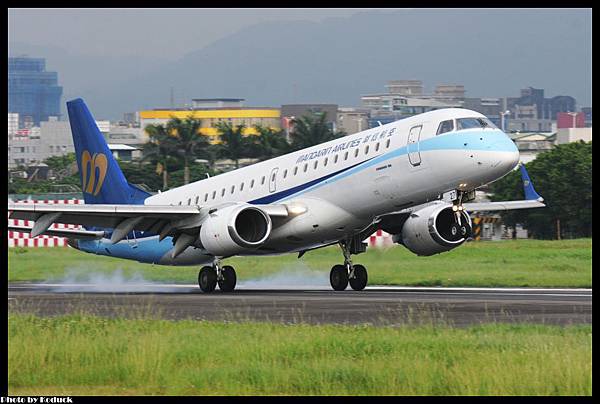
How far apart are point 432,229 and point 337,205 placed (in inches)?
106

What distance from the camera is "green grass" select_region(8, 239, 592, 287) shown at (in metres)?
38.4

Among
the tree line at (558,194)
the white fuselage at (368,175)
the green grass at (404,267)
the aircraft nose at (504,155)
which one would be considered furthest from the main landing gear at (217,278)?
the tree line at (558,194)

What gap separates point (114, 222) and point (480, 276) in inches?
467

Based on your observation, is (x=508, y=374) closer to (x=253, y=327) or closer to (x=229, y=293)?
(x=253, y=327)

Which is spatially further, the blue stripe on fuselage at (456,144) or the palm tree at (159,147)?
the palm tree at (159,147)

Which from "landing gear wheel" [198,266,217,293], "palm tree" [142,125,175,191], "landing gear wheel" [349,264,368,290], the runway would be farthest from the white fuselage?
"palm tree" [142,125,175,191]

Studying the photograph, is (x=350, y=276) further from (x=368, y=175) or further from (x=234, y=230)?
(x=234, y=230)

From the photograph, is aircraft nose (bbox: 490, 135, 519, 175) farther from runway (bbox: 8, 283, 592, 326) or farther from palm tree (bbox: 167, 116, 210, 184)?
palm tree (bbox: 167, 116, 210, 184)

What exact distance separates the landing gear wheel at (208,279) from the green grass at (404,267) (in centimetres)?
578

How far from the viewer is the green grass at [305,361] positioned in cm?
1555

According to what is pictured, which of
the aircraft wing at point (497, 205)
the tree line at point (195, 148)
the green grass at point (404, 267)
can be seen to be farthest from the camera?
the tree line at point (195, 148)

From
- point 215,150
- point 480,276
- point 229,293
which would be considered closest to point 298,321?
point 229,293

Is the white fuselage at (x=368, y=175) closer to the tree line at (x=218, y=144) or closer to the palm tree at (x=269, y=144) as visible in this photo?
the tree line at (x=218, y=144)

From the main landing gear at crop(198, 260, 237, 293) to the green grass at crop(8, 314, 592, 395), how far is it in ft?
46.0
